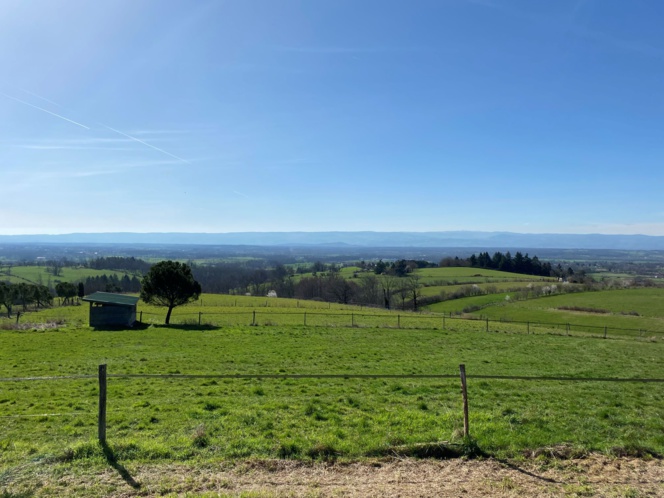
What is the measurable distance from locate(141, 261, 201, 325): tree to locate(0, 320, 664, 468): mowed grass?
40.0ft

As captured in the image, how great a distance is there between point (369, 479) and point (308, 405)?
12.9ft

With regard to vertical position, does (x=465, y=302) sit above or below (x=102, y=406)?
below

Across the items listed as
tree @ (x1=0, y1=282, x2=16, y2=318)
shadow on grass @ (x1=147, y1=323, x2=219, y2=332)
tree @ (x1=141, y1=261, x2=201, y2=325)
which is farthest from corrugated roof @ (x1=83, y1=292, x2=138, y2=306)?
tree @ (x1=0, y1=282, x2=16, y2=318)

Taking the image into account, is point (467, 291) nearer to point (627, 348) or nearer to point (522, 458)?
point (627, 348)

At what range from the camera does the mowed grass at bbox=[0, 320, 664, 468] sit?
6.69 metres

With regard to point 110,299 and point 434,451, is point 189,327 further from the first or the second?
point 434,451

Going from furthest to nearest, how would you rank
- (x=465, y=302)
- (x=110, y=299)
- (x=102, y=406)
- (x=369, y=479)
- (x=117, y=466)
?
(x=465, y=302) < (x=110, y=299) < (x=102, y=406) < (x=117, y=466) < (x=369, y=479)

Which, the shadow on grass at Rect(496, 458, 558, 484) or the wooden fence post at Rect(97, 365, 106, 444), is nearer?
the shadow on grass at Rect(496, 458, 558, 484)

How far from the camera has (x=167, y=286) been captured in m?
33.9

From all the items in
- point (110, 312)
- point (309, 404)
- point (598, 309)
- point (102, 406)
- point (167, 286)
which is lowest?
point (598, 309)

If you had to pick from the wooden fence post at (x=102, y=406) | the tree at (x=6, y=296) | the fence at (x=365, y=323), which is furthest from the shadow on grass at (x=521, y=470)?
the tree at (x=6, y=296)

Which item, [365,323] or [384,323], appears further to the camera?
[384,323]

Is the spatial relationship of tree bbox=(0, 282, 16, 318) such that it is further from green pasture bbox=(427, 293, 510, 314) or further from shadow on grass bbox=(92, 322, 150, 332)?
green pasture bbox=(427, 293, 510, 314)

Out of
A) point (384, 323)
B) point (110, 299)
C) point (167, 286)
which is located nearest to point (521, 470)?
point (384, 323)
